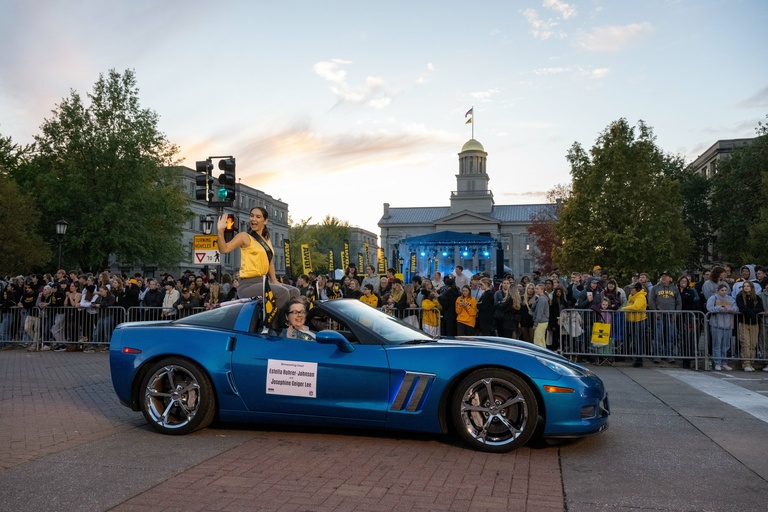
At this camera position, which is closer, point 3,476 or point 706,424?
point 3,476

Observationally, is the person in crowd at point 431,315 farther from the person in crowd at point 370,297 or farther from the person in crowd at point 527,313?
the person in crowd at point 527,313

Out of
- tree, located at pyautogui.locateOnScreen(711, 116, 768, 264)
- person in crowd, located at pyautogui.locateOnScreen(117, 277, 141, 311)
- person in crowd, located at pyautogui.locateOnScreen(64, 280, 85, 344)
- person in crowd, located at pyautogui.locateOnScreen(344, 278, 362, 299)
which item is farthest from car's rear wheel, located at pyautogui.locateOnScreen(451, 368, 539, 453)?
tree, located at pyautogui.locateOnScreen(711, 116, 768, 264)

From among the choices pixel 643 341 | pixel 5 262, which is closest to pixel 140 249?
pixel 5 262

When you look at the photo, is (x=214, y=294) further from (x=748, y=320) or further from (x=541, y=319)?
(x=748, y=320)

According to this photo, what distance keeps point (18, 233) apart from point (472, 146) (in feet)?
290

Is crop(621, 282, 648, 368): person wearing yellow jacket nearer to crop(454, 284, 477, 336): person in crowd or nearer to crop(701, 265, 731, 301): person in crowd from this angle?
crop(701, 265, 731, 301): person in crowd

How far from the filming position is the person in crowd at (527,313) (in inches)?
556

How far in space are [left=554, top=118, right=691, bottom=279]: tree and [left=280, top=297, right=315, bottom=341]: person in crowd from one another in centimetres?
3795

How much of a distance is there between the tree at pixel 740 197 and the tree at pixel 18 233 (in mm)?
45995

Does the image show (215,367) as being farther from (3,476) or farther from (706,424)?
(706,424)

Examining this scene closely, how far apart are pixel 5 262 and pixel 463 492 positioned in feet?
126

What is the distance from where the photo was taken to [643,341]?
43.4 feet

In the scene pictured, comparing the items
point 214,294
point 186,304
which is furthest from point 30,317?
point 214,294

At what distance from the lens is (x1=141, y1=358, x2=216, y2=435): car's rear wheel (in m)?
6.30
